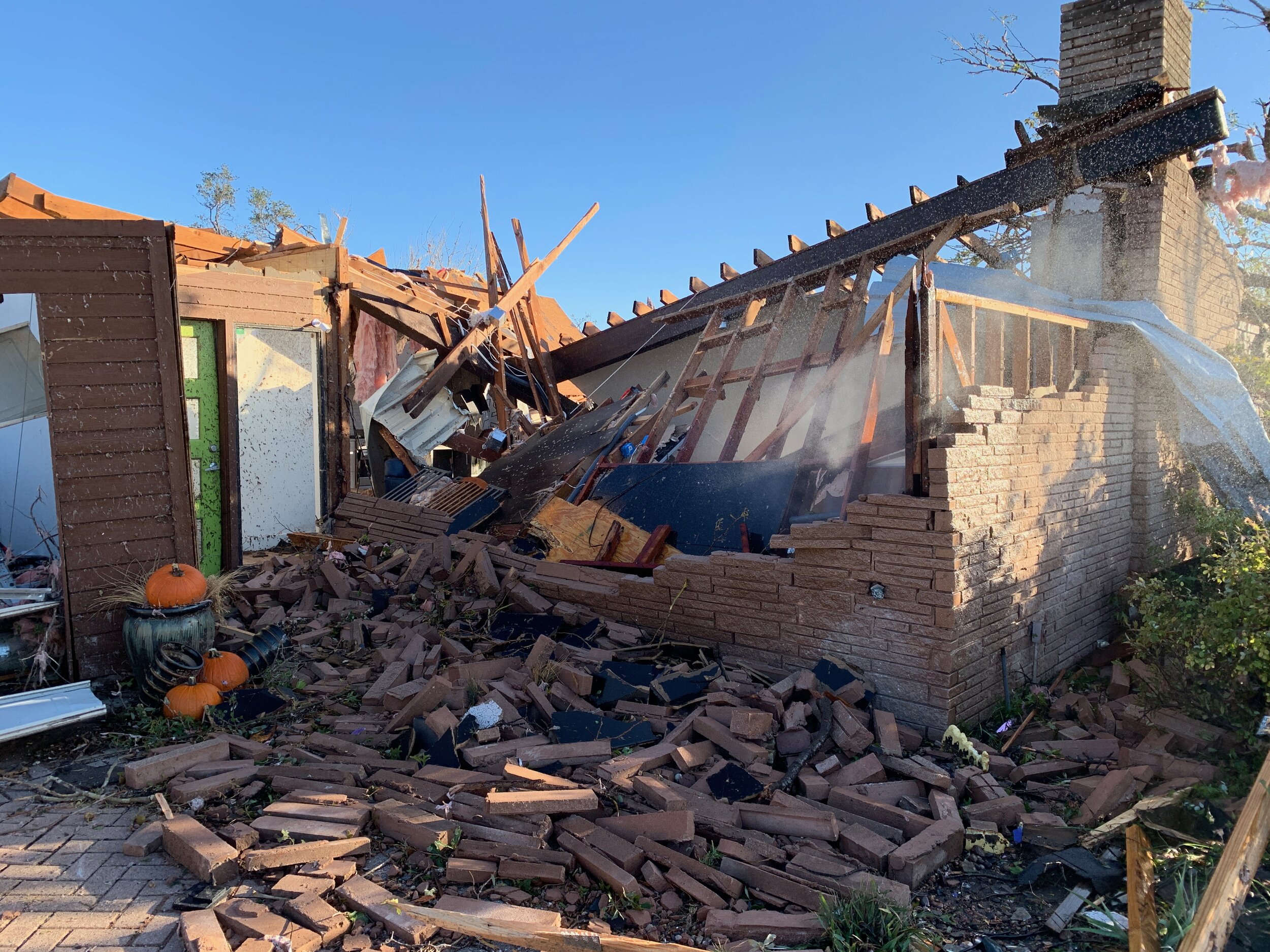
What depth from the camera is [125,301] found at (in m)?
6.48

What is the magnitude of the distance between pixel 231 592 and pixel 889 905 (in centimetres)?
656

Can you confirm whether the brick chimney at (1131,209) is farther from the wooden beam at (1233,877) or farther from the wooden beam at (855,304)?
the wooden beam at (1233,877)

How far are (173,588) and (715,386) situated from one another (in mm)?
5143

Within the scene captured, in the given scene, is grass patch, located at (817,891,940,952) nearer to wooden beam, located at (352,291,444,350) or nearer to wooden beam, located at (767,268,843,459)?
wooden beam, located at (767,268,843,459)

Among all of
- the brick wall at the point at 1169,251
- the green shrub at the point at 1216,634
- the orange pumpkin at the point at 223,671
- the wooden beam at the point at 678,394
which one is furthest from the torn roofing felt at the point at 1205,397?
the orange pumpkin at the point at 223,671

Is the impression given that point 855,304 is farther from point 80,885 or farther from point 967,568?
point 80,885

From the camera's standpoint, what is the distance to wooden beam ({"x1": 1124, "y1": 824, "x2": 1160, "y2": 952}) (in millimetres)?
3291

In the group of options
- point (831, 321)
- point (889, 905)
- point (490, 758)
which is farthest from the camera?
point (831, 321)

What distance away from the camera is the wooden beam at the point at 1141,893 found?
329 cm

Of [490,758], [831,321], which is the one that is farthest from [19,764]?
[831,321]

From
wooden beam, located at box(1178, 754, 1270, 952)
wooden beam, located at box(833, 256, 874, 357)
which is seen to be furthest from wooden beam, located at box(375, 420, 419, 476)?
wooden beam, located at box(1178, 754, 1270, 952)

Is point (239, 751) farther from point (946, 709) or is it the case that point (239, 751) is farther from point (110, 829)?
point (946, 709)

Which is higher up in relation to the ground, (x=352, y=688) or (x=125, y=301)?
(x=125, y=301)

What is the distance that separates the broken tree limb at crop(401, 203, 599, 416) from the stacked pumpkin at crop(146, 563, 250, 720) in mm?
7247
